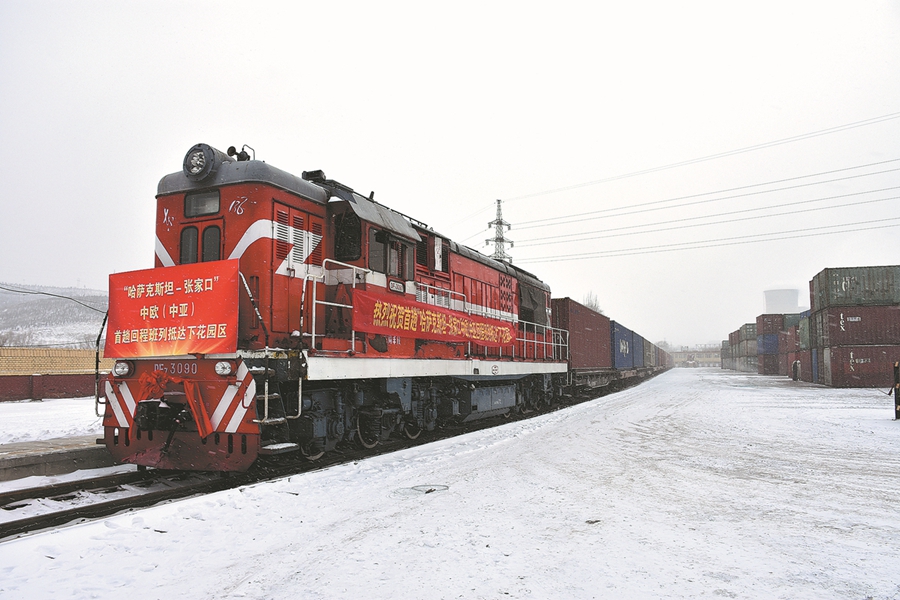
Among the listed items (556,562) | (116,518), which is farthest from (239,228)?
(556,562)

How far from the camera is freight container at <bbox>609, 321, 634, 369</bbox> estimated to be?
1008 inches

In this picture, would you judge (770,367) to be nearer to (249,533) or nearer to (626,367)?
(626,367)

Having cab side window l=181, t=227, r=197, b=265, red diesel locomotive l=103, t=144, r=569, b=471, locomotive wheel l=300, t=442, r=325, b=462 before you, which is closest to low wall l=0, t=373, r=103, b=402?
red diesel locomotive l=103, t=144, r=569, b=471

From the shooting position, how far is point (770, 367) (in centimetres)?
5297

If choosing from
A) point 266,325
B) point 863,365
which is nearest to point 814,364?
point 863,365

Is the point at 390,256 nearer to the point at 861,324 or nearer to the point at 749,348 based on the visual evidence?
the point at 861,324

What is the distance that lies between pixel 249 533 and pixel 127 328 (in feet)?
12.6

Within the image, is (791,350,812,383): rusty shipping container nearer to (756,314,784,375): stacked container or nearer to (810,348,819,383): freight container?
(810,348,819,383): freight container

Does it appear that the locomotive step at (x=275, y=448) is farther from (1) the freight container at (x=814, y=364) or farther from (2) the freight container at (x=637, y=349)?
(1) the freight container at (x=814, y=364)

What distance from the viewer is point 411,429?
9.66m

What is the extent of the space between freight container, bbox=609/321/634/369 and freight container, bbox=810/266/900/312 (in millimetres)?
10398

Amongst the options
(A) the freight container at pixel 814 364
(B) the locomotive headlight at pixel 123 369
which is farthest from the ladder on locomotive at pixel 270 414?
(A) the freight container at pixel 814 364

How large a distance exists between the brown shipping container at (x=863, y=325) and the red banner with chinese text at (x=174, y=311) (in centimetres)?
3210

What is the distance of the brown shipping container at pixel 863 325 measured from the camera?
2805 centimetres
